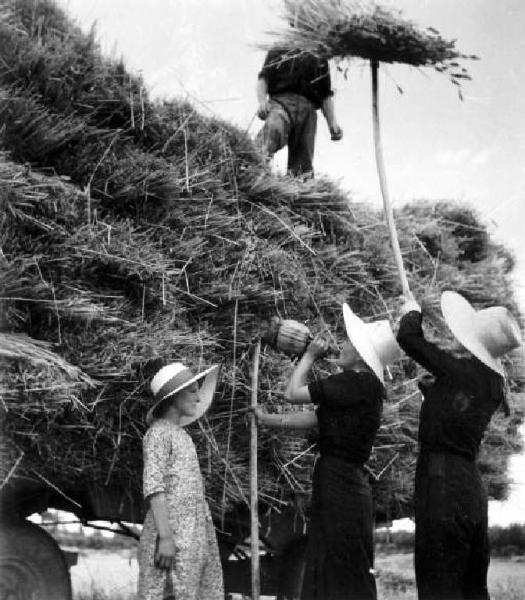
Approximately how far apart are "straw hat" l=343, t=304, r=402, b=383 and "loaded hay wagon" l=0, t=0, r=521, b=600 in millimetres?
494

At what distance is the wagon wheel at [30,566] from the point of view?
356cm

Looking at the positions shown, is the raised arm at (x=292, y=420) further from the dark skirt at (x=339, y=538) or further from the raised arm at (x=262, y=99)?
the raised arm at (x=262, y=99)

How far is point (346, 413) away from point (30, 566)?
A: 161 cm

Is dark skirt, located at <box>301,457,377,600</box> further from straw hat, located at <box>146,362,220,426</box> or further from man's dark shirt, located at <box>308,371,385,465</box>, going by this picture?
straw hat, located at <box>146,362,220,426</box>

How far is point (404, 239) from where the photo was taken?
5160mm

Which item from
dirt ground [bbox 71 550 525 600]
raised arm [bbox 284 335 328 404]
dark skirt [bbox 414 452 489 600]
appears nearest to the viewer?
dark skirt [bbox 414 452 489 600]

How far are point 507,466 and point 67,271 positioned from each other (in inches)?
158

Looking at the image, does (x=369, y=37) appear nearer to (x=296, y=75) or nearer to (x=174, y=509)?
(x=296, y=75)

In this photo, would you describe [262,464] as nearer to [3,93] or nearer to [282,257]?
[282,257]

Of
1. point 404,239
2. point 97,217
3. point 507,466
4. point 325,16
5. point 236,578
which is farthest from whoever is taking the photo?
point 507,466

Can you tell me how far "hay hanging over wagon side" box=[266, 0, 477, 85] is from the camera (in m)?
4.06

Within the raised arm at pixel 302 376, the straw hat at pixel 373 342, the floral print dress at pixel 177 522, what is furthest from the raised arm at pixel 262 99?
the floral print dress at pixel 177 522

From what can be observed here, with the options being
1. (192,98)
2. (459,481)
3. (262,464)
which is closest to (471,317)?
(459,481)

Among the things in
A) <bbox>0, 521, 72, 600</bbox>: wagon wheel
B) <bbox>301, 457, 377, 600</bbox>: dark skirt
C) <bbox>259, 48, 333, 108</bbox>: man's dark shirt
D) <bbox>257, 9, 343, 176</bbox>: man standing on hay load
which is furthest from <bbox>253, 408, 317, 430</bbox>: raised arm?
<bbox>259, 48, 333, 108</bbox>: man's dark shirt
